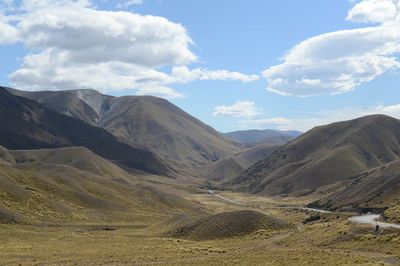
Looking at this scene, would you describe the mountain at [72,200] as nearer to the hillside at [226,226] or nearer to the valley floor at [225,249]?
the valley floor at [225,249]

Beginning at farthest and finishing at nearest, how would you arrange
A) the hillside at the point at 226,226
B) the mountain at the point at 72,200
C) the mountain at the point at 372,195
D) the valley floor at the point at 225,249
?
1. the mountain at the point at 372,195
2. the mountain at the point at 72,200
3. the hillside at the point at 226,226
4. the valley floor at the point at 225,249

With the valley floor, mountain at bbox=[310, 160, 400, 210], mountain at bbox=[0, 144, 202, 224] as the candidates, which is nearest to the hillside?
the valley floor

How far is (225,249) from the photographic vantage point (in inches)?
2419

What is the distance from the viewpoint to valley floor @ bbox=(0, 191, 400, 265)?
48.6 metres

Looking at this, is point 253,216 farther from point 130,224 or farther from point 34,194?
point 34,194

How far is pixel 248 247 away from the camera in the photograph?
61.8 metres

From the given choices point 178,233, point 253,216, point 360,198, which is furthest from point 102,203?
point 360,198


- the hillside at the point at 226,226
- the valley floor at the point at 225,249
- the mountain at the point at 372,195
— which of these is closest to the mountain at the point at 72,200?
the valley floor at the point at 225,249

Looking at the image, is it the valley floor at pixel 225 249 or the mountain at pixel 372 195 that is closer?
the valley floor at pixel 225 249

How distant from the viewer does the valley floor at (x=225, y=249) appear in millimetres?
48562

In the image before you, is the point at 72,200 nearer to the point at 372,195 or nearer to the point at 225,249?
the point at 225,249

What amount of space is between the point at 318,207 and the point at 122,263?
121m

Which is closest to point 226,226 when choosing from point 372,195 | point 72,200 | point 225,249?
point 225,249

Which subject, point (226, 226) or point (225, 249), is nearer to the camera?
point (225, 249)
